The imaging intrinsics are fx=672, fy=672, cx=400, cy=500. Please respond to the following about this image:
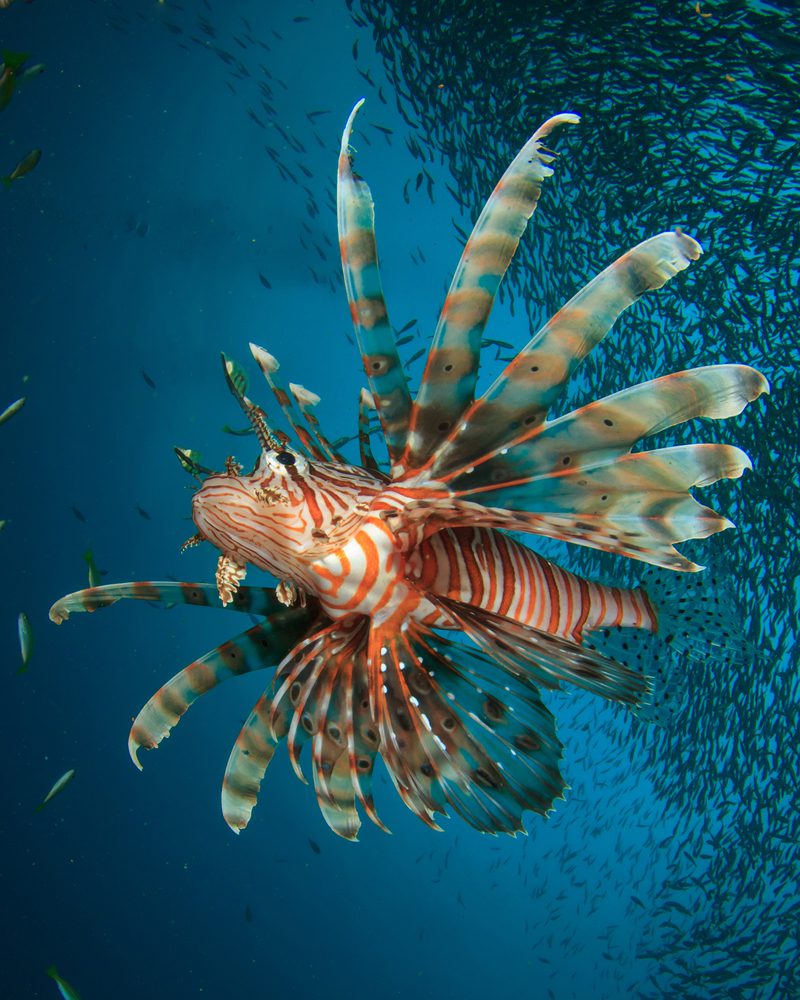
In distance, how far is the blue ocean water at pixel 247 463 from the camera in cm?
713

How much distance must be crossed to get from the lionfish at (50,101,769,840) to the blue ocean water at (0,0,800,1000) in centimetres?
523

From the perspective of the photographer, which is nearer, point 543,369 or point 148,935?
point 543,369

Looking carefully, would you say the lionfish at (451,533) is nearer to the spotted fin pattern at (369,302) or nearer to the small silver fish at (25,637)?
the spotted fin pattern at (369,302)

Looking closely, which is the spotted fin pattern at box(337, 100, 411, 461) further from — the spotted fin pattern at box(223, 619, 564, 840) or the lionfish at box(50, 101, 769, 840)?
the spotted fin pattern at box(223, 619, 564, 840)

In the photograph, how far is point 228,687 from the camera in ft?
73.9

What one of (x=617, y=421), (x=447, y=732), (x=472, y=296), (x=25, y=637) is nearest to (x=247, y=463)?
(x=25, y=637)

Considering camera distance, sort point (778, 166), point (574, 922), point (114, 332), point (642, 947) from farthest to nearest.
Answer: point (574, 922), point (114, 332), point (642, 947), point (778, 166)

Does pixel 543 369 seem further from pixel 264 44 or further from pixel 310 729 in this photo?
pixel 264 44

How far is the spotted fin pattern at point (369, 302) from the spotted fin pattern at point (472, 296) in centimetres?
8

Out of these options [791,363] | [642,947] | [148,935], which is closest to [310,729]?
[791,363]

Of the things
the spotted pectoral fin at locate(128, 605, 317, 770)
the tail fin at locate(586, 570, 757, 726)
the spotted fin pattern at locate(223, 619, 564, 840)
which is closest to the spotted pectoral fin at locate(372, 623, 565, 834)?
the spotted fin pattern at locate(223, 619, 564, 840)

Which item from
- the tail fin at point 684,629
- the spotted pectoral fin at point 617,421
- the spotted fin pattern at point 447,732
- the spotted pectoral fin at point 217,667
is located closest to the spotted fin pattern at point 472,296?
the spotted pectoral fin at point 617,421

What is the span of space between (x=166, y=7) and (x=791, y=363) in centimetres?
1188

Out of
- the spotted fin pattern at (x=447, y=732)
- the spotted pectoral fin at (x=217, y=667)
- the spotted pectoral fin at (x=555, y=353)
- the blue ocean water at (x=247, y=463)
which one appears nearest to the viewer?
the spotted pectoral fin at (x=555, y=353)
